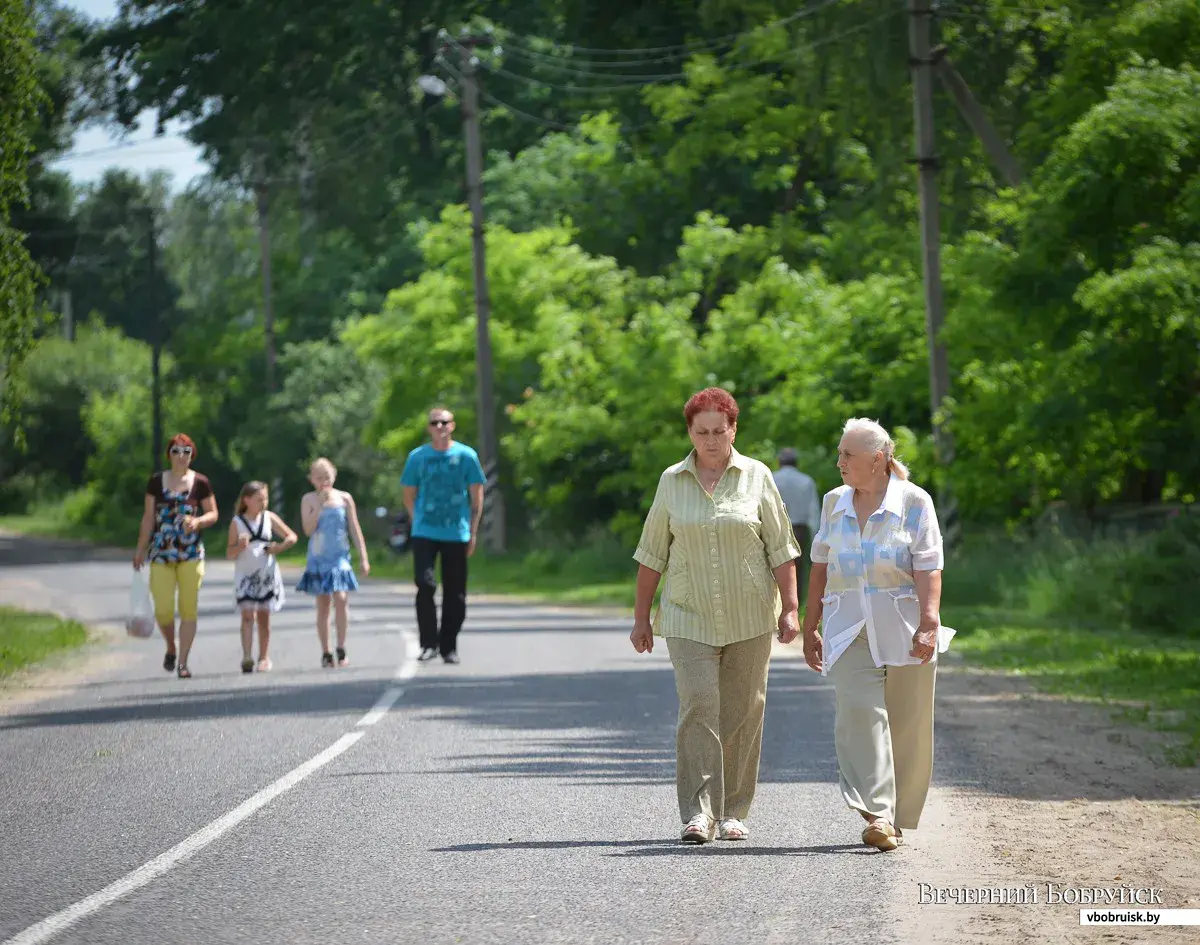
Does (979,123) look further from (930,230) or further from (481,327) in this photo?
(481,327)

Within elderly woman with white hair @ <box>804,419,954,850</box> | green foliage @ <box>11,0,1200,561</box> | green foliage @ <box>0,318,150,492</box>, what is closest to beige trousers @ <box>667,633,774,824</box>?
elderly woman with white hair @ <box>804,419,954,850</box>

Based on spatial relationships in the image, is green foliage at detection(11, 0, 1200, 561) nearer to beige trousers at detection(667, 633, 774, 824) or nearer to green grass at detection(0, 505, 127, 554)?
green grass at detection(0, 505, 127, 554)

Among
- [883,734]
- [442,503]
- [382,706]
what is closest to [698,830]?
[883,734]

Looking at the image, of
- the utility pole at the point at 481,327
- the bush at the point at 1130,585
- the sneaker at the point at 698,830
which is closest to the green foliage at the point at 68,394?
the utility pole at the point at 481,327

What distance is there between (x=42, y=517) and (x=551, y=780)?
249ft

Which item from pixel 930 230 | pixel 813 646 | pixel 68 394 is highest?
pixel 68 394

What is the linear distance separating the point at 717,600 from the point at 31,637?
14.8 metres

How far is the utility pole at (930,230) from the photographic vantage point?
26594 millimetres

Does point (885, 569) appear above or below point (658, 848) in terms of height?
above

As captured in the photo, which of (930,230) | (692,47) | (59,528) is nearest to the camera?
(930,230)

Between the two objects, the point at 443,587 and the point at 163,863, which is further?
the point at 443,587

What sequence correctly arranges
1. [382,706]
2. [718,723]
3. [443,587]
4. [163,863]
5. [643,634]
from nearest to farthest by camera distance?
1. [163,863]
2. [718,723]
3. [643,634]
4. [382,706]
5. [443,587]

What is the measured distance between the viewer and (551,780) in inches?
419

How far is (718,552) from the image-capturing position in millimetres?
8734
